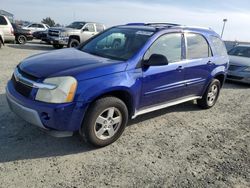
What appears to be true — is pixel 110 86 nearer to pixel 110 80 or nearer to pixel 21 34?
pixel 110 80

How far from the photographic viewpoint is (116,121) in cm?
414

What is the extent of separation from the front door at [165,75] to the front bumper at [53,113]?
1.24 metres

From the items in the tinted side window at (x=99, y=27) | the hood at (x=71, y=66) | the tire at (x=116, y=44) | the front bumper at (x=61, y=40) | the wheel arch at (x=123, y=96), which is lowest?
the front bumper at (x=61, y=40)

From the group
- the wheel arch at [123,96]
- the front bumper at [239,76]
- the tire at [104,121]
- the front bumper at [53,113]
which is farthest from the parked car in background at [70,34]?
the front bumper at [53,113]

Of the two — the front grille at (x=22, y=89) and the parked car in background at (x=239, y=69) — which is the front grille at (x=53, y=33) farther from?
the front grille at (x=22, y=89)

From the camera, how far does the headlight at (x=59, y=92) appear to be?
3.52 m

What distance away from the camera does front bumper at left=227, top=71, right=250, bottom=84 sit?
952 cm

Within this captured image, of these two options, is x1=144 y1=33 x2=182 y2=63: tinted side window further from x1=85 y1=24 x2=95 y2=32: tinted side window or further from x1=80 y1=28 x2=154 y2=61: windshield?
x1=85 y1=24 x2=95 y2=32: tinted side window

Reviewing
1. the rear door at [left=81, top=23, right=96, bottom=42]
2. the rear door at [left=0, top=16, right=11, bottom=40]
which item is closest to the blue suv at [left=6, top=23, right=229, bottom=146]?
the rear door at [left=0, top=16, right=11, bottom=40]

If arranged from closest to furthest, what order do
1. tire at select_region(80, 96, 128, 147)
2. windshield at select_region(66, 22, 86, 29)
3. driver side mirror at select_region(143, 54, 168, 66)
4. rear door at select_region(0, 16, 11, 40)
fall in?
1. tire at select_region(80, 96, 128, 147)
2. driver side mirror at select_region(143, 54, 168, 66)
3. rear door at select_region(0, 16, 11, 40)
4. windshield at select_region(66, 22, 86, 29)

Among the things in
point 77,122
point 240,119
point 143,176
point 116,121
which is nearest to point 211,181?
point 143,176

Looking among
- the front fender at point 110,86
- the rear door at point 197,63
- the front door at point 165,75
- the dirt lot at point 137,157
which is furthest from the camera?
the rear door at point 197,63

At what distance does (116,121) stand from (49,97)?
3.65ft

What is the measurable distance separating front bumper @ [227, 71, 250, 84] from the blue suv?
4.25m
